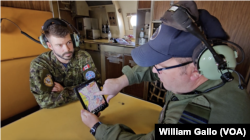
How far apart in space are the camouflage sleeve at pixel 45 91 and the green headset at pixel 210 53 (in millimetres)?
991

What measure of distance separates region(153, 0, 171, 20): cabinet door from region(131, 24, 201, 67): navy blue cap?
1.46 m

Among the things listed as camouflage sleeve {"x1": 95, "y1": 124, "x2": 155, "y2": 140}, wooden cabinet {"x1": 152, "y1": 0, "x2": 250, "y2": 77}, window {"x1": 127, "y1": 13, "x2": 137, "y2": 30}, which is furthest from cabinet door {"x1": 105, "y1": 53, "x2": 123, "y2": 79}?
camouflage sleeve {"x1": 95, "y1": 124, "x2": 155, "y2": 140}

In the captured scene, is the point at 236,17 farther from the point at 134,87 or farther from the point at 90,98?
the point at 134,87

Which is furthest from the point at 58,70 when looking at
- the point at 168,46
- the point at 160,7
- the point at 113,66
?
the point at 160,7

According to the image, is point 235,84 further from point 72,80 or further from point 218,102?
point 72,80

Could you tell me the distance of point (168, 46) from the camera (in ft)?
1.79

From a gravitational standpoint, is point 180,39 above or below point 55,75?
above

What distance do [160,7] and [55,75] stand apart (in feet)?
5.41

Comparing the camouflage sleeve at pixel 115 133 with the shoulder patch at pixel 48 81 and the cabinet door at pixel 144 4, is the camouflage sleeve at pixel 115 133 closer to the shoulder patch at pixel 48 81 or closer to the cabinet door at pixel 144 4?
the shoulder patch at pixel 48 81

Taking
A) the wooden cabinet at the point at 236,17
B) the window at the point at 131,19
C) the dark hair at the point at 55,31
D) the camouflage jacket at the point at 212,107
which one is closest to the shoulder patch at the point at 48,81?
the dark hair at the point at 55,31

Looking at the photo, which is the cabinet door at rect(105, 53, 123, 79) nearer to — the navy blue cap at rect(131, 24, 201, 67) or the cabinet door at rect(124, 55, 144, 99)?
the cabinet door at rect(124, 55, 144, 99)

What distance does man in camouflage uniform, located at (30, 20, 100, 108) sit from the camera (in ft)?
3.59

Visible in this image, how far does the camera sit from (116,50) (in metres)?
2.62

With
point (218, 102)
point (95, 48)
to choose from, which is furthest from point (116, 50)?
point (218, 102)
